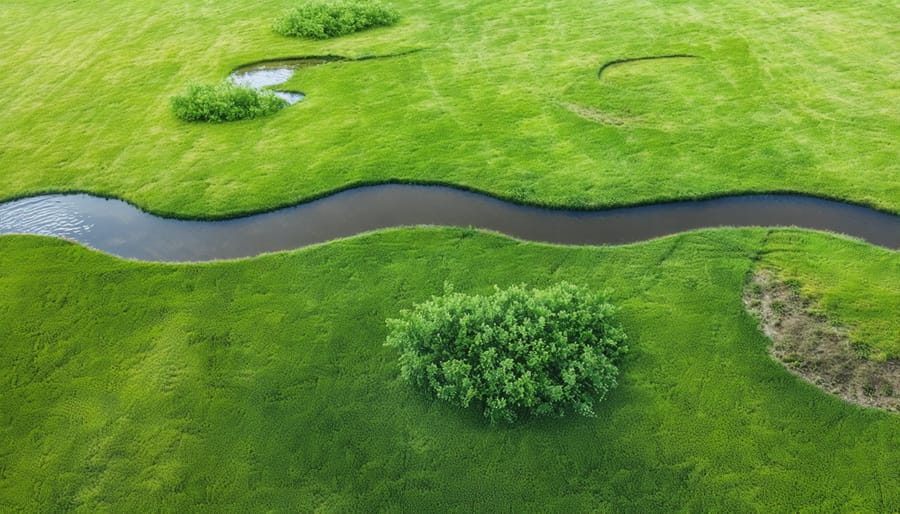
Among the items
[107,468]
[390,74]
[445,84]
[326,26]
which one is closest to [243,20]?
[326,26]

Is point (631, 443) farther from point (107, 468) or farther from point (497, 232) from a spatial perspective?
point (107, 468)

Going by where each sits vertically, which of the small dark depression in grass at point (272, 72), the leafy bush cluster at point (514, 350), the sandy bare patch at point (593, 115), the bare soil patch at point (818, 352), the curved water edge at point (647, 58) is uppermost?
the small dark depression in grass at point (272, 72)

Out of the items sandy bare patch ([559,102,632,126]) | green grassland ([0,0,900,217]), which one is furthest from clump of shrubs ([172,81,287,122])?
sandy bare patch ([559,102,632,126])

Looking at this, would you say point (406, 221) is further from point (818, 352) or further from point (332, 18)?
point (332, 18)

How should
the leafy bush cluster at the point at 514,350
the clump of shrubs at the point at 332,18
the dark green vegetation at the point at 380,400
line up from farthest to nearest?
1. the clump of shrubs at the point at 332,18
2. the leafy bush cluster at the point at 514,350
3. the dark green vegetation at the point at 380,400

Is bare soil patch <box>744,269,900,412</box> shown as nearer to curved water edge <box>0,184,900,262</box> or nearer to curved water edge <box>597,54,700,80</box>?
curved water edge <box>0,184,900,262</box>

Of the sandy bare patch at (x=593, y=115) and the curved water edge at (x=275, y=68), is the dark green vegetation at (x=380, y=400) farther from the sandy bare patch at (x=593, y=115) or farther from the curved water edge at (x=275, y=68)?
the curved water edge at (x=275, y=68)

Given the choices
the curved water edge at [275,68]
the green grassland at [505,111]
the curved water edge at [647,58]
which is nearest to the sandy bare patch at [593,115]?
the green grassland at [505,111]
